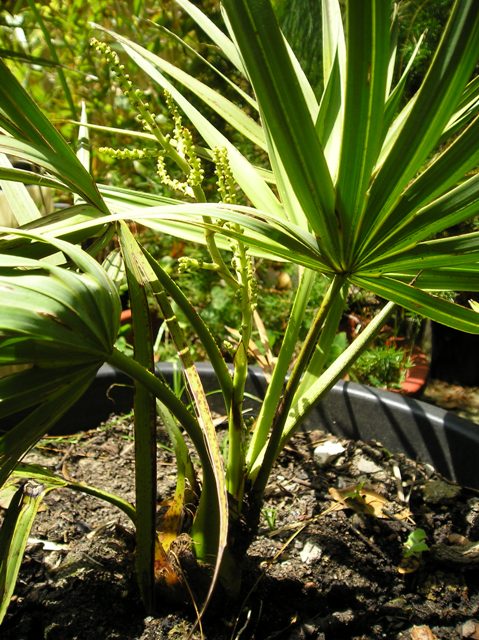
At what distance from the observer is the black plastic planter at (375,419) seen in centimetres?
108

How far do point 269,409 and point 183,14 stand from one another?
6.14 feet

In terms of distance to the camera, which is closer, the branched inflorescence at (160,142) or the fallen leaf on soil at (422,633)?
the branched inflorescence at (160,142)

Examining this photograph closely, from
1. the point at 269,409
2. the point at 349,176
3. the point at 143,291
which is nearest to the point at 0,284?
the point at 143,291

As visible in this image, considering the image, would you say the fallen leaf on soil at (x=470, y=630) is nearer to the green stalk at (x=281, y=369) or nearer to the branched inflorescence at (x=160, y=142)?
the green stalk at (x=281, y=369)

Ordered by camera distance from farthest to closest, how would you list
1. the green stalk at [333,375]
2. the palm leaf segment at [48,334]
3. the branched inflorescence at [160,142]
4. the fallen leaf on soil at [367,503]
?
1. the fallen leaf on soil at [367,503]
2. the green stalk at [333,375]
3. the branched inflorescence at [160,142]
4. the palm leaf segment at [48,334]

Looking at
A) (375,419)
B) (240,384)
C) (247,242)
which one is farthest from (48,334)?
(375,419)

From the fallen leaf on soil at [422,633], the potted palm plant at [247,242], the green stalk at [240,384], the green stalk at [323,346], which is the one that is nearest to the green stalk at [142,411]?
the potted palm plant at [247,242]

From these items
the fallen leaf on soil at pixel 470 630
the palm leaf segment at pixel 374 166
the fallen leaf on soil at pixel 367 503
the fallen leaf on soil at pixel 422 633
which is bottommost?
the fallen leaf on soil at pixel 422 633

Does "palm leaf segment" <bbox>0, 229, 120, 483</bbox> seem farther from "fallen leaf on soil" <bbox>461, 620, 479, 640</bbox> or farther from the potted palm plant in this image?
"fallen leaf on soil" <bbox>461, 620, 479, 640</bbox>

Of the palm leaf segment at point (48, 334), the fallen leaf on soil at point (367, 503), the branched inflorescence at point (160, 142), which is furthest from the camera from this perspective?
the fallen leaf on soil at point (367, 503)

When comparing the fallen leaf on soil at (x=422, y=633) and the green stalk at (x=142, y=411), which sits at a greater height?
the green stalk at (x=142, y=411)

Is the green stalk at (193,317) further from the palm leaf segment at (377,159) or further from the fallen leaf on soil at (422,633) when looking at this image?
the fallen leaf on soil at (422,633)

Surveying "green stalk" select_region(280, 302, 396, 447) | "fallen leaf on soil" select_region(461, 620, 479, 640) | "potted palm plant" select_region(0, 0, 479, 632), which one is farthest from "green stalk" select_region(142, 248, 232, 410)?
"fallen leaf on soil" select_region(461, 620, 479, 640)

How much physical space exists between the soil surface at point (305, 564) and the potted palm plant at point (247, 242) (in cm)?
10
